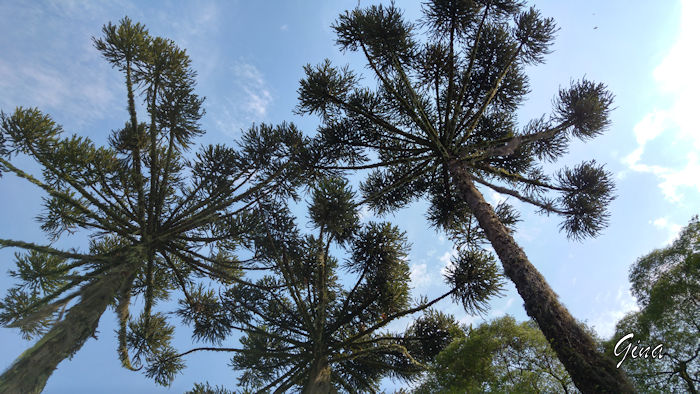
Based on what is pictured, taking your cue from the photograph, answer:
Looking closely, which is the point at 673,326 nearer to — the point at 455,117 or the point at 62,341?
the point at 455,117

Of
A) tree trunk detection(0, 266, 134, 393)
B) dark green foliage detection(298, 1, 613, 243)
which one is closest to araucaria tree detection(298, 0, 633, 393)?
dark green foliage detection(298, 1, 613, 243)

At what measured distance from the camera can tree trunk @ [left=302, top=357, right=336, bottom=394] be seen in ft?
15.2

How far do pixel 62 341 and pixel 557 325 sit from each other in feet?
18.5

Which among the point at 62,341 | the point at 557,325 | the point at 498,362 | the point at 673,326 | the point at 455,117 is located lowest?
the point at 62,341

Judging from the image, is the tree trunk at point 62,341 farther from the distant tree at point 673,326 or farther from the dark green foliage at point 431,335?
the distant tree at point 673,326

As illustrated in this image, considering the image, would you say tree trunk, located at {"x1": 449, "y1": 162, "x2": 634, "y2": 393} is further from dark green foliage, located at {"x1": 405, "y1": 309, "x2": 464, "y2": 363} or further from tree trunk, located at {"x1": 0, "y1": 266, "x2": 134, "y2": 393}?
tree trunk, located at {"x1": 0, "y1": 266, "x2": 134, "y2": 393}

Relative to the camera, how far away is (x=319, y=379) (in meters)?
4.88

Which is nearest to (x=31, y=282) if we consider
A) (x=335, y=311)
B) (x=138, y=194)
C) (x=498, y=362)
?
(x=138, y=194)

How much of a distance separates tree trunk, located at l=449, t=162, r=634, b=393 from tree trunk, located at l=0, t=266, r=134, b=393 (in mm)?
5281

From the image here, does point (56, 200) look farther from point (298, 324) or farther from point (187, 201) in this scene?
point (298, 324)

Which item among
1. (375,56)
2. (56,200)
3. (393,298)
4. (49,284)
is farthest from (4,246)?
(375,56)

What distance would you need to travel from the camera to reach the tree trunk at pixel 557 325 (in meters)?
2.63

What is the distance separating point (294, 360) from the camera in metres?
5.95

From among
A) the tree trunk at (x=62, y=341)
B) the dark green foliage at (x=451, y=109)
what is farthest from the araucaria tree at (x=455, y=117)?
the tree trunk at (x=62, y=341)
